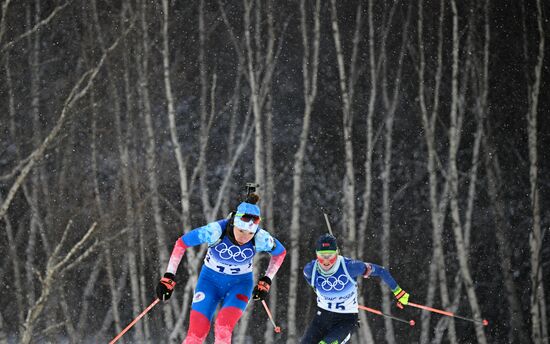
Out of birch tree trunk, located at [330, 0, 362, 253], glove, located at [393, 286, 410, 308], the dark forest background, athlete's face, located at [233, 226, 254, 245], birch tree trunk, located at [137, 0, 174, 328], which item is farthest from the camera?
the dark forest background

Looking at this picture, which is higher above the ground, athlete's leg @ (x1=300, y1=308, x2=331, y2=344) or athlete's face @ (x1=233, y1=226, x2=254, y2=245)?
athlete's face @ (x1=233, y1=226, x2=254, y2=245)

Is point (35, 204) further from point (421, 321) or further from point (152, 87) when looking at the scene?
point (421, 321)

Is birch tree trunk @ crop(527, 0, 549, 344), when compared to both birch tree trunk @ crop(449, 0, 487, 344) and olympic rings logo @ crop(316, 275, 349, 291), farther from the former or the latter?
olympic rings logo @ crop(316, 275, 349, 291)

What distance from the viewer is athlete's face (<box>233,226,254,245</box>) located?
5434mm

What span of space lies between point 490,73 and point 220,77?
4932 mm

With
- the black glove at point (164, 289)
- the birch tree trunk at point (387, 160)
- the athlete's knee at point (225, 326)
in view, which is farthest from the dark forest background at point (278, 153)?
the black glove at point (164, 289)

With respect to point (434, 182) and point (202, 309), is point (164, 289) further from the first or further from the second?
point (434, 182)

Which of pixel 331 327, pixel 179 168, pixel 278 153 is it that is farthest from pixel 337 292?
pixel 278 153

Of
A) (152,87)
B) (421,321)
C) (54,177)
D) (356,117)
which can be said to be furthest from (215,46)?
(421,321)

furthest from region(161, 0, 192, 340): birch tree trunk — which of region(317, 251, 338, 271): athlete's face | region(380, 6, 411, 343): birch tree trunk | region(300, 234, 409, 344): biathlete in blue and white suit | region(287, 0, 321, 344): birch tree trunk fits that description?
region(317, 251, 338, 271): athlete's face

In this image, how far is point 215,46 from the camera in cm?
1221

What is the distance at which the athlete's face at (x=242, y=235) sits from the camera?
5.43 meters

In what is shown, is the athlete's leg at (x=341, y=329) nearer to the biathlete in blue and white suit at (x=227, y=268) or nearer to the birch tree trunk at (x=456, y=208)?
the biathlete in blue and white suit at (x=227, y=268)

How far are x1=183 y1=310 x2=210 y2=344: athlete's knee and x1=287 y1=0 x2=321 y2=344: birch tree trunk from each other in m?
5.22
